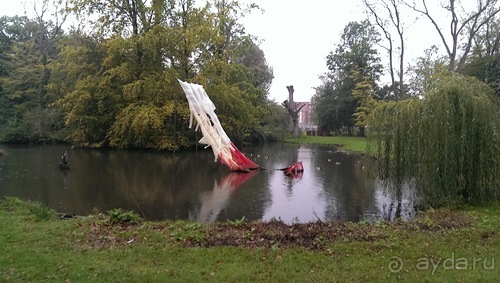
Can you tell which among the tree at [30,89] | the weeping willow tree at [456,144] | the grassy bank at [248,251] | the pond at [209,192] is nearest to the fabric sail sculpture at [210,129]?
the pond at [209,192]

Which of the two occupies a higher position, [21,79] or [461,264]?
[21,79]

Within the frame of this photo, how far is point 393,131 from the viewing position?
11.0 metres

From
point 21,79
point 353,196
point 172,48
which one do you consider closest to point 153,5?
point 172,48

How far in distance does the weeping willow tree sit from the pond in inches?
46.9

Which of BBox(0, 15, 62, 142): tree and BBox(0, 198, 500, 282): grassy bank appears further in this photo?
BBox(0, 15, 62, 142): tree

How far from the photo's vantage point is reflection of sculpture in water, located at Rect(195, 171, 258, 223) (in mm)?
10203

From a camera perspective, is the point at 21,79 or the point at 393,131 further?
Result: the point at 21,79

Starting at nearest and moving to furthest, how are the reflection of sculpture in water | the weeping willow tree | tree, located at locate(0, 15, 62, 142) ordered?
the weeping willow tree → the reflection of sculpture in water → tree, located at locate(0, 15, 62, 142)

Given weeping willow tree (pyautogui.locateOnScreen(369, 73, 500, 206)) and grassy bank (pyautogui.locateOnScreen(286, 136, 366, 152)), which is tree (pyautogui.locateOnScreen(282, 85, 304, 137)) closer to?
grassy bank (pyautogui.locateOnScreen(286, 136, 366, 152))

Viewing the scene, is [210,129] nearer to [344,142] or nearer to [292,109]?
[344,142]

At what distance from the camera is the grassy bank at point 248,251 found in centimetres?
482

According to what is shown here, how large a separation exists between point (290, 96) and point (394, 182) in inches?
1769

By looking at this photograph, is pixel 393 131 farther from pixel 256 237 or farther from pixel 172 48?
pixel 172 48

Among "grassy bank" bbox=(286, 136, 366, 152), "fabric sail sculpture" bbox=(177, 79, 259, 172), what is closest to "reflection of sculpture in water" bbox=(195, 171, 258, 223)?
"fabric sail sculpture" bbox=(177, 79, 259, 172)
